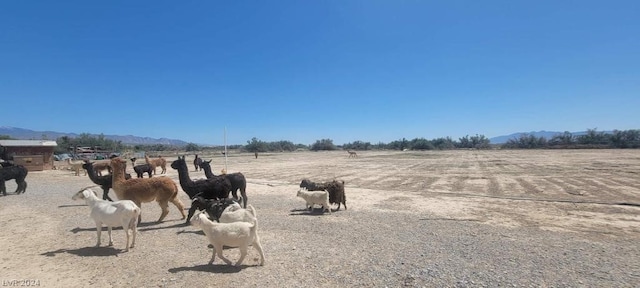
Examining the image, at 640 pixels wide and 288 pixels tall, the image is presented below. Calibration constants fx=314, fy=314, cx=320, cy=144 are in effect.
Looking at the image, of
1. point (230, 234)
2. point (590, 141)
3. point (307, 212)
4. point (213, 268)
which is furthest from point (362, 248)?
point (590, 141)

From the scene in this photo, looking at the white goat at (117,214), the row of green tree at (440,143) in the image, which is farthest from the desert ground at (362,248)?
the row of green tree at (440,143)

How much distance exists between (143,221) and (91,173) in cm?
436

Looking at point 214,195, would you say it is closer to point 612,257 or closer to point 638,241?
point 612,257

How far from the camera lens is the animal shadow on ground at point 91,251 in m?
6.68

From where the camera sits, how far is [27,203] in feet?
42.9

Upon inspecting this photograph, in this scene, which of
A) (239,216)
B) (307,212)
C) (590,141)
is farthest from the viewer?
(590,141)

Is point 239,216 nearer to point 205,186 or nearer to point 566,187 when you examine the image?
point 205,186

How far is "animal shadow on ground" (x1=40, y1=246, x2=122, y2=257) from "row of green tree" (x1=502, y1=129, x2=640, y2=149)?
327ft

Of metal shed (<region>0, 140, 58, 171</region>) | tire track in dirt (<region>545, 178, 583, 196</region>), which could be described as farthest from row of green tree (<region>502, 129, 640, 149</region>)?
metal shed (<region>0, 140, 58, 171</region>)

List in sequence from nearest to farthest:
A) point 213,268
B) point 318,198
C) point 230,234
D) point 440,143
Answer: point 230,234, point 213,268, point 318,198, point 440,143

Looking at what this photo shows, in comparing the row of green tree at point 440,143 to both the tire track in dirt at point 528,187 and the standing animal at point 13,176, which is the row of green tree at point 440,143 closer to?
the standing animal at point 13,176

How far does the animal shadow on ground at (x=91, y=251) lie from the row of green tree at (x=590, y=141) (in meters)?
99.7

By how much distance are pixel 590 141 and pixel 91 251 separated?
116 m

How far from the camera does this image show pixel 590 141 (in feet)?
292
